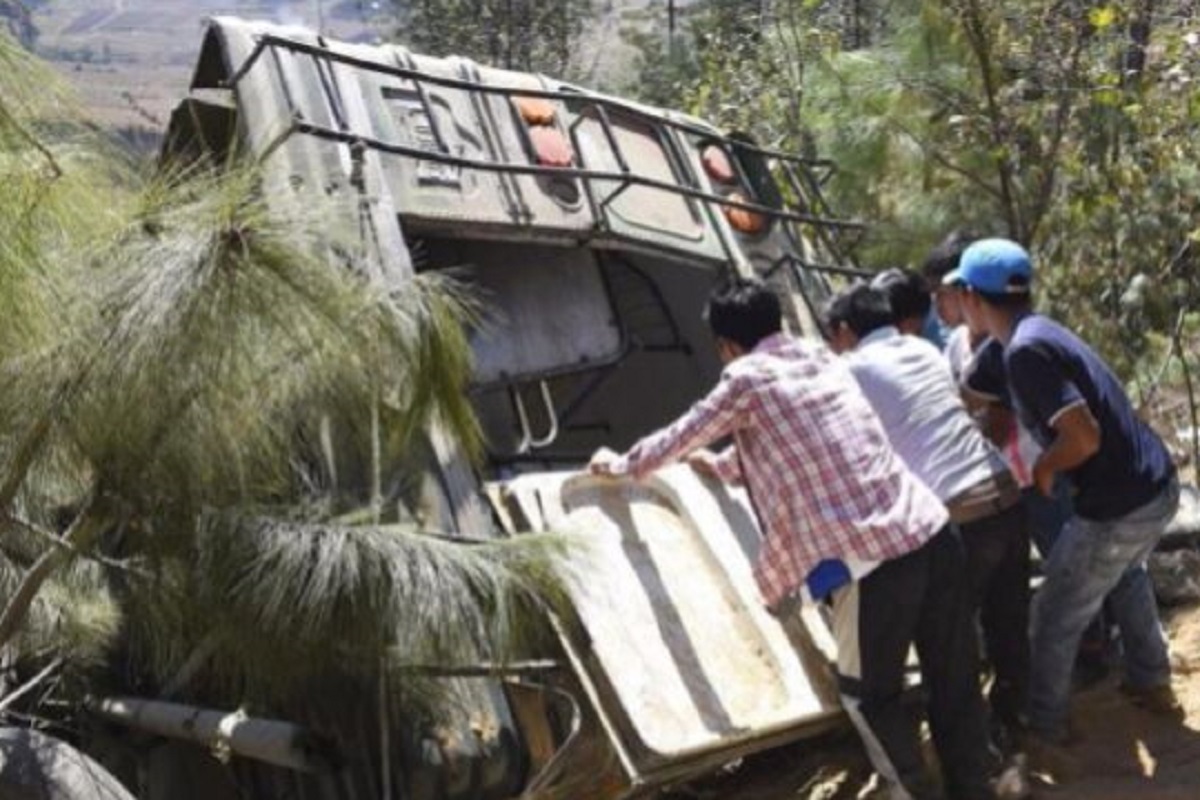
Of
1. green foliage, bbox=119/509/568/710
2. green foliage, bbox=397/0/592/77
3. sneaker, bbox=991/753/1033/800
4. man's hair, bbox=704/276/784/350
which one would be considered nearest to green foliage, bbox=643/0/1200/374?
man's hair, bbox=704/276/784/350

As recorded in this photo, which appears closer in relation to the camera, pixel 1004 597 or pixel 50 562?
pixel 50 562

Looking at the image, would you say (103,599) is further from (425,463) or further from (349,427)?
(425,463)

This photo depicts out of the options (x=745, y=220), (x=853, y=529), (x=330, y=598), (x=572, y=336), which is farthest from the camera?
(x=745, y=220)

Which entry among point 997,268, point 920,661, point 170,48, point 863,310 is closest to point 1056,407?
point 997,268

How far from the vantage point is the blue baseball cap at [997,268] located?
4.57 metres

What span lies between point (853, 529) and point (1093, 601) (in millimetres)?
915

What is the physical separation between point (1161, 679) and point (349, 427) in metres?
2.46

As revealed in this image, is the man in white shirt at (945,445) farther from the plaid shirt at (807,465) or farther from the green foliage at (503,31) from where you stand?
the green foliage at (503,31)

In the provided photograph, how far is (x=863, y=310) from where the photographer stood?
15.6 feet

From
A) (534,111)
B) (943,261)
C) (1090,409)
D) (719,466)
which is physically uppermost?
(534,111)

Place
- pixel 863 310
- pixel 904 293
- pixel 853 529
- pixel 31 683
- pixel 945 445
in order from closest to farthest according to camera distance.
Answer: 1. pixel 31 683
2. pixel 853 529
3. pixel 945 445
4. pixel 863 310
5. pixel 904 293

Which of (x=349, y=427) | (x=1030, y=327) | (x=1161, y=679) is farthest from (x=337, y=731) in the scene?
(x=1161, y=679)

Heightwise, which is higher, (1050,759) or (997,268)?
(997,268)

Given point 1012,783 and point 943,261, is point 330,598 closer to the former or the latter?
point 1012,783
